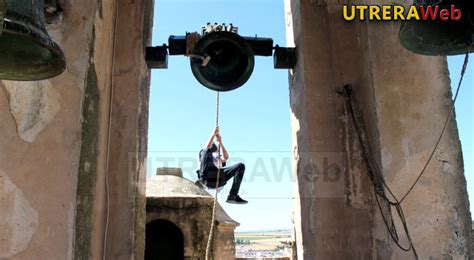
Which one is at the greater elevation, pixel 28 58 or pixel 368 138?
pixel 28 58

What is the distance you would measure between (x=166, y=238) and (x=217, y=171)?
3.29 meters

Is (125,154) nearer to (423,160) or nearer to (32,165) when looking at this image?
(32,165)

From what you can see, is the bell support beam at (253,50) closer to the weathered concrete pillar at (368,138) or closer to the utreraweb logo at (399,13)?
the weathered concrete pillar at (368,138)

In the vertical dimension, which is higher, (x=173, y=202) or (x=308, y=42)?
(x=308, y=42)

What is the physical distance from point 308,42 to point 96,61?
1471mm

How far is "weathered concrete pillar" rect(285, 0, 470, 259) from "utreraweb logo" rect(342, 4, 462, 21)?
0.05m

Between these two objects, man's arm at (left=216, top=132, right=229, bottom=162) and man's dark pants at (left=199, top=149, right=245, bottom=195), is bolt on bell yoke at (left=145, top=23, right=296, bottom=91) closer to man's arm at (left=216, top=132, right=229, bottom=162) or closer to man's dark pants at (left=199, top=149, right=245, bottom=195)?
man's arm at (left=216, top=132, right=229, bottom=162)

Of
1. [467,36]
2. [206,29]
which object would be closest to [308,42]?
[206,29]

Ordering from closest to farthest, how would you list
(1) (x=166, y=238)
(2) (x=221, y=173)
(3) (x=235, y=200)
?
(3) (x=235, y=200) → (2) (x=221, y=173) → (1) (x=166, y=238)

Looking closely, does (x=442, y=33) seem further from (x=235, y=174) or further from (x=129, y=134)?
(x=235, y=174)

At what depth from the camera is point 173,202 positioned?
7531mm

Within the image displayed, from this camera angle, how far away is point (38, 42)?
1.81m

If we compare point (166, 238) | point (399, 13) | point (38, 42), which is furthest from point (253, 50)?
point (166, 238)

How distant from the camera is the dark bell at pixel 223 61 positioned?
10.4 feet
